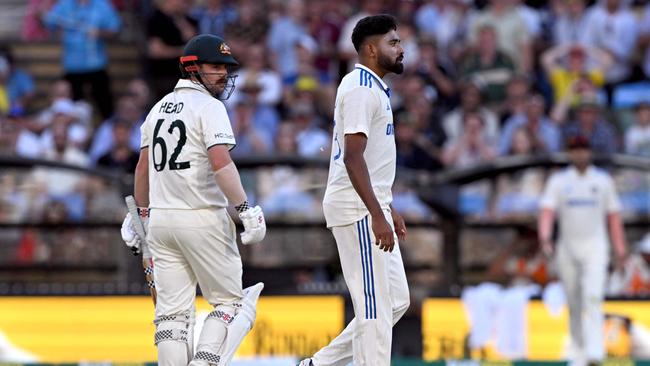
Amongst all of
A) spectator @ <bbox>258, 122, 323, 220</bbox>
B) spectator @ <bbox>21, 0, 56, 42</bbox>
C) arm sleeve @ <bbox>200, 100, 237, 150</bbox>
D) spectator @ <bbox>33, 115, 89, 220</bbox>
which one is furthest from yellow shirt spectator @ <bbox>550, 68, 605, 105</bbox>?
arm sleeve @ <bbox>200, 100, 237, 150</bbox>

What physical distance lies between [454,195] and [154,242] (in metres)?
5.99

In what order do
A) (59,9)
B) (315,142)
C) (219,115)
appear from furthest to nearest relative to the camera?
(59,9) → (315,142) → (219,115)

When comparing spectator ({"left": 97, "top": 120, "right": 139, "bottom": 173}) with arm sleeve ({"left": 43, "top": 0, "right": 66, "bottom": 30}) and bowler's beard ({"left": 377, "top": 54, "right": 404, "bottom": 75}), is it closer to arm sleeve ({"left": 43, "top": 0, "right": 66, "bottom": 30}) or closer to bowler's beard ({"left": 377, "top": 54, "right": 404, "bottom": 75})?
arm sleeve ({"left": 43, "top": 0, "right": 66, "bottom": 30})

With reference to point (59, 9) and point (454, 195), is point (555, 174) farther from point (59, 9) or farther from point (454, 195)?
point (59, 9)

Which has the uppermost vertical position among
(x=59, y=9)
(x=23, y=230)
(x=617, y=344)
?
(x=59, y=9)

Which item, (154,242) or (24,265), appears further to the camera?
(24,265)

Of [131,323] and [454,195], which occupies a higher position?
[454,195]

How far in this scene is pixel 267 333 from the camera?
13430 mm

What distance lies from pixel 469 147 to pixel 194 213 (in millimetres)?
7723

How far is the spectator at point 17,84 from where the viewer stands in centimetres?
1767

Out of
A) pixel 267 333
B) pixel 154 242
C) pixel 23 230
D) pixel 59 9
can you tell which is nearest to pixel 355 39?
pixel 154 242

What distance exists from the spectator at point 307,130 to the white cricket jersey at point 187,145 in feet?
22.1

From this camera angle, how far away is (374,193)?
8125 millimetres

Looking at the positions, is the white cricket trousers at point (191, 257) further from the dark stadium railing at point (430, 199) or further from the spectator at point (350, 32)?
the spectator at point (350, 32)
